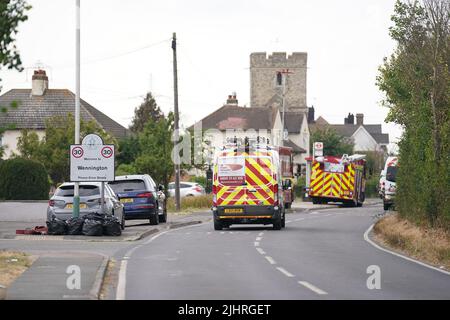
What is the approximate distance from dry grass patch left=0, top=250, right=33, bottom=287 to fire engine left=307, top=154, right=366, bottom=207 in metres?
39.2

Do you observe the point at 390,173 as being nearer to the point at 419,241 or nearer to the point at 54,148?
the point at 54,148

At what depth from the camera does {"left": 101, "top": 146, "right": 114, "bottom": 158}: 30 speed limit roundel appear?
105 ft

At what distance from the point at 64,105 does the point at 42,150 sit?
1794cm

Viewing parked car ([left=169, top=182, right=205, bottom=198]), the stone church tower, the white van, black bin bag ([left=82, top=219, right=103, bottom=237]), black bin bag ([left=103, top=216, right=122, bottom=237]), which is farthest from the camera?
the stone church tower

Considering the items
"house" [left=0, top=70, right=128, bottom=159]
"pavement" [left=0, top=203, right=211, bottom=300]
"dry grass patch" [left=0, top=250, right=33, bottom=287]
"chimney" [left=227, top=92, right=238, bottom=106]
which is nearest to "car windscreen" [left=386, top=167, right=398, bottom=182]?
"pavement" [left=0, top=203, right=211, bottom=300]

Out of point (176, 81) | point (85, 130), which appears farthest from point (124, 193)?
point (85, 130)

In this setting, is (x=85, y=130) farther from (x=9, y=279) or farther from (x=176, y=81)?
(x=9, y=279)

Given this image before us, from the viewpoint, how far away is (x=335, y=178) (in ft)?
205

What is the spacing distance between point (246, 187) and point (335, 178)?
2720 cm

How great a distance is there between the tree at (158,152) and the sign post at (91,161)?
105 ft

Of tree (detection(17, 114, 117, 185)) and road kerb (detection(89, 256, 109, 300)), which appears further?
tree (detection(17, 114, 117, 185))

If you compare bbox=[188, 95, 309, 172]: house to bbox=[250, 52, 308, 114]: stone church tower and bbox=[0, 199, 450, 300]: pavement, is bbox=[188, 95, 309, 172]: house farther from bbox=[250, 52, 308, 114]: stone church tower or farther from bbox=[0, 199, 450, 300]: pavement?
bbox=[0, 199, 450, 300]: pavement

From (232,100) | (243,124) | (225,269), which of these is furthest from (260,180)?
(232,100)

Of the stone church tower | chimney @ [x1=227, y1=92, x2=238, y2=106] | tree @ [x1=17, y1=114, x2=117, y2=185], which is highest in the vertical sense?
the stone church tower
